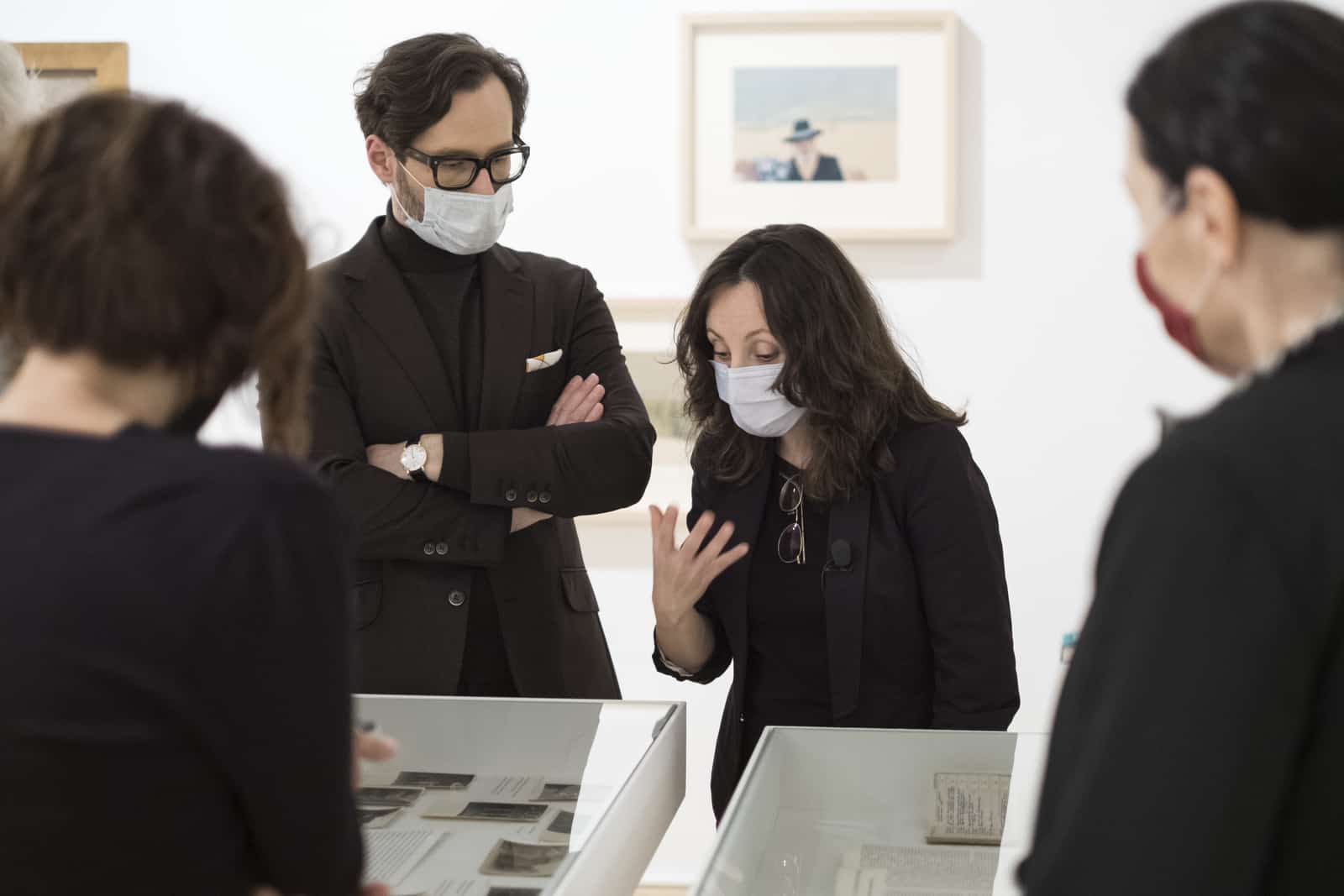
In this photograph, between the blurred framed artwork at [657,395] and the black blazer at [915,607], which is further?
the blurred framed artwork at [657,395]

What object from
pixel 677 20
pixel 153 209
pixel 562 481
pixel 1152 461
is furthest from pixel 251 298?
pixel 677 20

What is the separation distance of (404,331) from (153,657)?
1745 mm

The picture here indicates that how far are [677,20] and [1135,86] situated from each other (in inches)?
122

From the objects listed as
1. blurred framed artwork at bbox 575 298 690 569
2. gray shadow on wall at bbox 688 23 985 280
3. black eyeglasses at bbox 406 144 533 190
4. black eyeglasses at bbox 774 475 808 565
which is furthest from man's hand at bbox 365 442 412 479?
gray shadow on wall at bbox 688 23 985 280

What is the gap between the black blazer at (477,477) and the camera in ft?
8.12

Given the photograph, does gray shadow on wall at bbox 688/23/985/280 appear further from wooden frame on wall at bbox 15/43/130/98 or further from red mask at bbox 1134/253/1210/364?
red mask at bbox 1134/253/1210/364

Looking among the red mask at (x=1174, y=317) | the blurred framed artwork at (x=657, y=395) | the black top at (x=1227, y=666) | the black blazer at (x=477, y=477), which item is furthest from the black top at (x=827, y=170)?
the black top at (x=1227, y=666)

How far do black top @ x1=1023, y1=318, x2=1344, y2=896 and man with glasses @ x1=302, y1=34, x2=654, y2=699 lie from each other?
1.69 m

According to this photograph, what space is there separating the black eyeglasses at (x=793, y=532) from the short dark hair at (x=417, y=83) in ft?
3.26

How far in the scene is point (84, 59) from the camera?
13.6 ft

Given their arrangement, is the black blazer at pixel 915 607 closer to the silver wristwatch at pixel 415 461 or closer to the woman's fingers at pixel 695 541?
the woman's fingers at pixel 695 541

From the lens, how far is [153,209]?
36.8 inches

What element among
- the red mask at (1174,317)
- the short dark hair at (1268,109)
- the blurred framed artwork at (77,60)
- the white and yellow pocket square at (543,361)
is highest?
the blurred framed artwork at (77,60)

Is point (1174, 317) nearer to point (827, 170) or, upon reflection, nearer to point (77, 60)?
point (827, 170)
